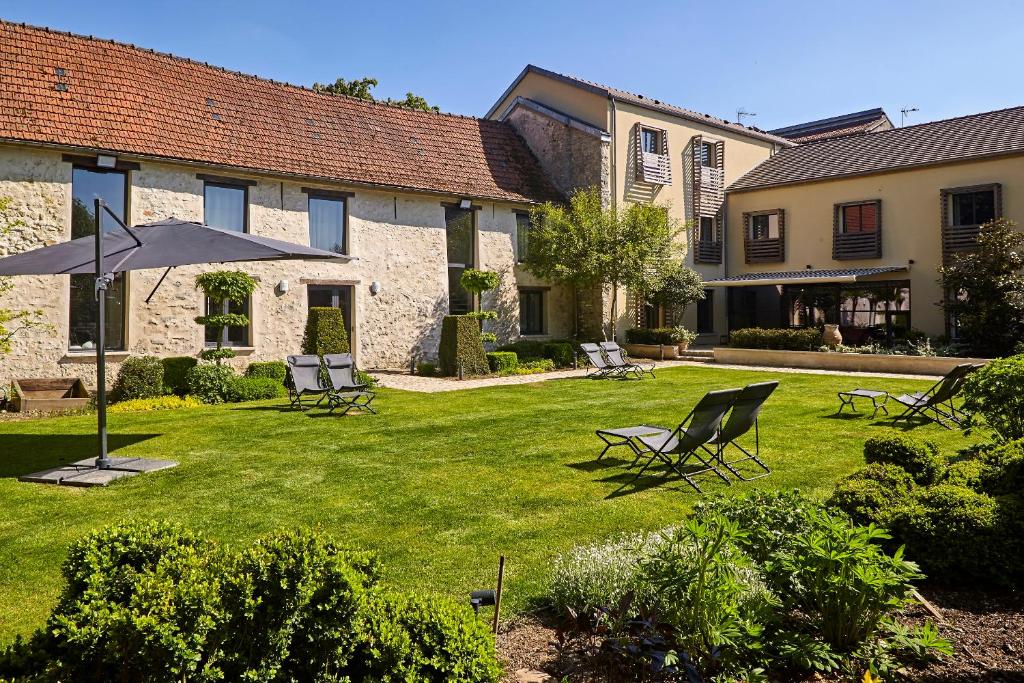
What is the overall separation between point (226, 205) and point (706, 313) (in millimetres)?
18003

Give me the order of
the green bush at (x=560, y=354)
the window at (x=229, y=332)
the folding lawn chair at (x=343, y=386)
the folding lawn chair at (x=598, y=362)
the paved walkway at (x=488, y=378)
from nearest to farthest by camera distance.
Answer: the folding lawn chair at (x=343, y=386), the paved walkway at (x=488, y=378), the window at (x=229, y=332), the folding lawn chair at (x=598, y=362), the green bush at (x=560, y=354)

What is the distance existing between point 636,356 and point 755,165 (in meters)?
11.4

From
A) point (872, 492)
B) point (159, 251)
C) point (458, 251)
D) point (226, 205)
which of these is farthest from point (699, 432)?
point (458, 251)

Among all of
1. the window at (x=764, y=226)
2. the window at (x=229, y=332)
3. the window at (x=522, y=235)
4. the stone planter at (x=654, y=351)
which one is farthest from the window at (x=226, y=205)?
the window at (x=764, y=226)

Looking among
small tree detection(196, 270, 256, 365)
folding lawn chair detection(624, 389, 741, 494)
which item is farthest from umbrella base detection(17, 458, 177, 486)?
small tree detection(196, 270, 256, 365)

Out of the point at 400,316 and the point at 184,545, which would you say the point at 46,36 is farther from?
the point at 184,545

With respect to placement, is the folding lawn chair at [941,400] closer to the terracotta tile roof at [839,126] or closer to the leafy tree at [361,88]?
the leafy tree at [361,88]

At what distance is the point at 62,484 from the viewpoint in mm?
6781

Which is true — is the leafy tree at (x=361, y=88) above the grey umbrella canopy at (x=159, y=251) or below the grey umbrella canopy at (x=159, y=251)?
above

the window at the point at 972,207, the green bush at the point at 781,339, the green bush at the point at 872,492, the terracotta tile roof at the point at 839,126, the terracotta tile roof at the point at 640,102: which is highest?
the terracotta tile roof at the point at 839,126

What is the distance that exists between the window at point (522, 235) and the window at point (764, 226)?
1024cm

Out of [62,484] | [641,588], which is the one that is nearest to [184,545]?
[641,588]

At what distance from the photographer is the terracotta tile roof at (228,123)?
15.0 metres

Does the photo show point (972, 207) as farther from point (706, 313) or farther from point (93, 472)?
point (93, 472)
